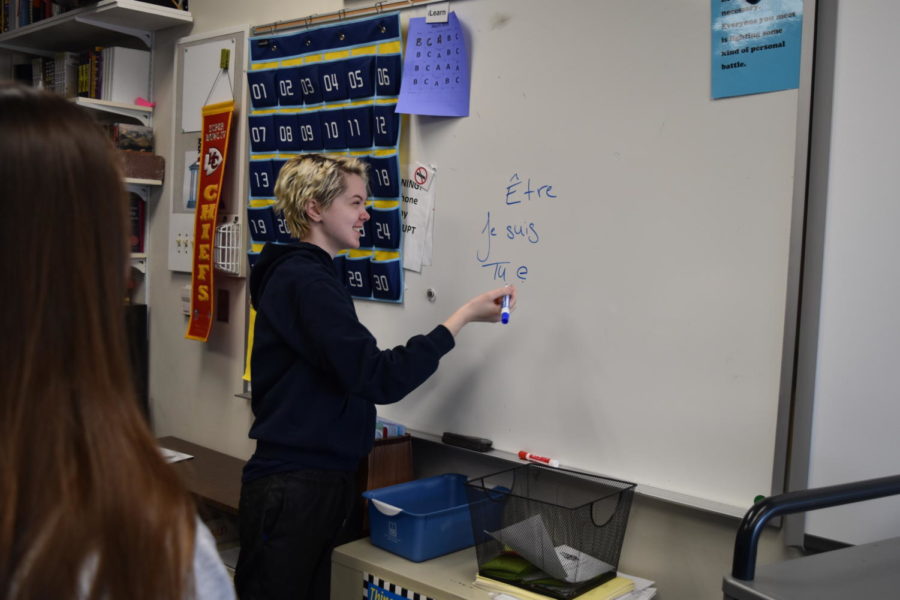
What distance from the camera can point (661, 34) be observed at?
1.76 meters

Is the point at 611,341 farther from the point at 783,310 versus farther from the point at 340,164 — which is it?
the point at 340,164

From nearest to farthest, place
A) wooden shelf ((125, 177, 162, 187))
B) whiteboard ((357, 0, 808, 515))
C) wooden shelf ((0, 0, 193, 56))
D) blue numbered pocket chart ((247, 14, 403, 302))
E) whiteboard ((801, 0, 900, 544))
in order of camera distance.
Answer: whiteboard ((801, 0, 900, 544)) → whiteboard ((357, 0, 808, 515)) → blue numbered pocket chart ((247, 14, 403, 302)) → wooden shelf ((0, 0, 193, 56)) → wooden shelf ((125, 177, 162, 187))

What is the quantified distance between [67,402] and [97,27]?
3027mm

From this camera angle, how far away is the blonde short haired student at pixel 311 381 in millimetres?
1765

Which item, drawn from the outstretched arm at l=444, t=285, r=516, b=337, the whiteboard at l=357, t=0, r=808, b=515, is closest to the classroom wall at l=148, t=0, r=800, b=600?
the whiteboard at l=357, t=0, r=808, b=515

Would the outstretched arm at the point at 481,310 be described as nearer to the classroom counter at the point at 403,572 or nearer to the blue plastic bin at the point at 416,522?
the blue plastic bin at the point at 416,522

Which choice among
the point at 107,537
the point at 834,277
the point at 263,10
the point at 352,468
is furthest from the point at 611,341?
the point at 263,10

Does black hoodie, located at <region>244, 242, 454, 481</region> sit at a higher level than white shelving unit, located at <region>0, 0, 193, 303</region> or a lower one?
lower

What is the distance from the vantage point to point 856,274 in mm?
1500

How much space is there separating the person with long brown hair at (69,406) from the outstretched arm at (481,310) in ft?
4.10

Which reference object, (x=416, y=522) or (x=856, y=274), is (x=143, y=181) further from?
(x=856, y=274)

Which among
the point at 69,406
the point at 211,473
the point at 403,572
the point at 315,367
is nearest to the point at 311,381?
the point at 315,367

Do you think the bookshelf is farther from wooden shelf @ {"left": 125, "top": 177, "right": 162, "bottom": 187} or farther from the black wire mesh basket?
the black wire mesh basket

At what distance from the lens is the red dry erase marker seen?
1.95 m
